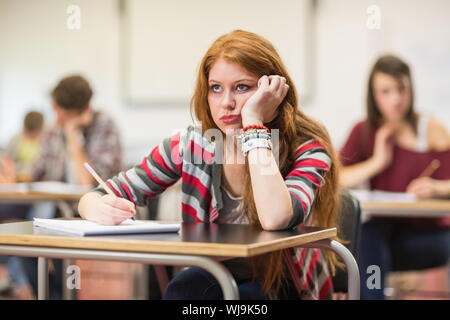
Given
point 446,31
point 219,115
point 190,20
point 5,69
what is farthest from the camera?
point 5,69

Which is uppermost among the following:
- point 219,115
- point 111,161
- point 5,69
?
point 5,69

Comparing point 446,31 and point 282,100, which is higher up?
point 446,31

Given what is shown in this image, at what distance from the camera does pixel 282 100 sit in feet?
4.87

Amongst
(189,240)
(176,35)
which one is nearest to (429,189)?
(189,240)

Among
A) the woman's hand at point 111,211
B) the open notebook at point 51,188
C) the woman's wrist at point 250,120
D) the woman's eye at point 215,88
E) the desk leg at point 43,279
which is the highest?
the woman's eye at point 215,88

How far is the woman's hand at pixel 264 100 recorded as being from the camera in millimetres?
1373

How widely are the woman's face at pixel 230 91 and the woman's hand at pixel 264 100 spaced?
33mm

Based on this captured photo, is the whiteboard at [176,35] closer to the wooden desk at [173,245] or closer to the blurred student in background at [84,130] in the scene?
the blurred student in background at [84,130]

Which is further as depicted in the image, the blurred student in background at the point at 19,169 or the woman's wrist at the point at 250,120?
the blurred student in background at the point at 19,169

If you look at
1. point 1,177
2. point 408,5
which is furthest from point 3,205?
point 408,5

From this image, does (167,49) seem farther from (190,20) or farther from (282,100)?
(282,100)

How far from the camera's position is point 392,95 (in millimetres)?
2850

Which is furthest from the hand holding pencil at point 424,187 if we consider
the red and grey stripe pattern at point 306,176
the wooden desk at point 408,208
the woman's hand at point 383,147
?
the red and grey stripe pattern at point 306,176

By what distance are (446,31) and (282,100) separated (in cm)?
298
